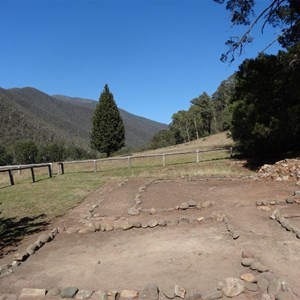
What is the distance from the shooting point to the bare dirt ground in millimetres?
5219

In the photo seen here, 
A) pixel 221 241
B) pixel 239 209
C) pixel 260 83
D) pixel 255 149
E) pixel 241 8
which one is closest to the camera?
pixel 221 241

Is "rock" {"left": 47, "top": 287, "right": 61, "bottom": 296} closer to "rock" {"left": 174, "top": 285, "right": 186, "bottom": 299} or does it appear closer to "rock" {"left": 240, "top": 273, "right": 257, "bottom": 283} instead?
"rock" {"left": 174, "top": 285, "right": 186, "bottom": 299}

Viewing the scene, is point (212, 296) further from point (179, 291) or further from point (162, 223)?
point (162, 223)

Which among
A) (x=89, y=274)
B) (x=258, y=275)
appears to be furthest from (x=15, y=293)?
(x=258, y=275)

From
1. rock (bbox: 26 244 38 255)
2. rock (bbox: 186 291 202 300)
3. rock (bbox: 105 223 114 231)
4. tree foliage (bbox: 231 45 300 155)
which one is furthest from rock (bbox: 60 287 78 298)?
tree foliage (bbox: 231 45 300 155)

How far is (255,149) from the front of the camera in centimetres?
2055

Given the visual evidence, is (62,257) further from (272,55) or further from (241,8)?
(272,55)

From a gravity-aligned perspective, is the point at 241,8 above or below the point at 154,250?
above

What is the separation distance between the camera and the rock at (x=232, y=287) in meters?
4.53

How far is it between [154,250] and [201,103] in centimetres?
7495

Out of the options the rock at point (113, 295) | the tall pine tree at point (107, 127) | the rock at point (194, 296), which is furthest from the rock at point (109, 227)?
the tall pine tree at point (107, 127)

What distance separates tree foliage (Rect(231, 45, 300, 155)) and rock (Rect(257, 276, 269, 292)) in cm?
1246

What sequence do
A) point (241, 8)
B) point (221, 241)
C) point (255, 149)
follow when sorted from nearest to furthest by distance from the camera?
point (221, 241) < point (241, 8) < point (255, 149)

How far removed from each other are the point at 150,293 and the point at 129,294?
297 mm
